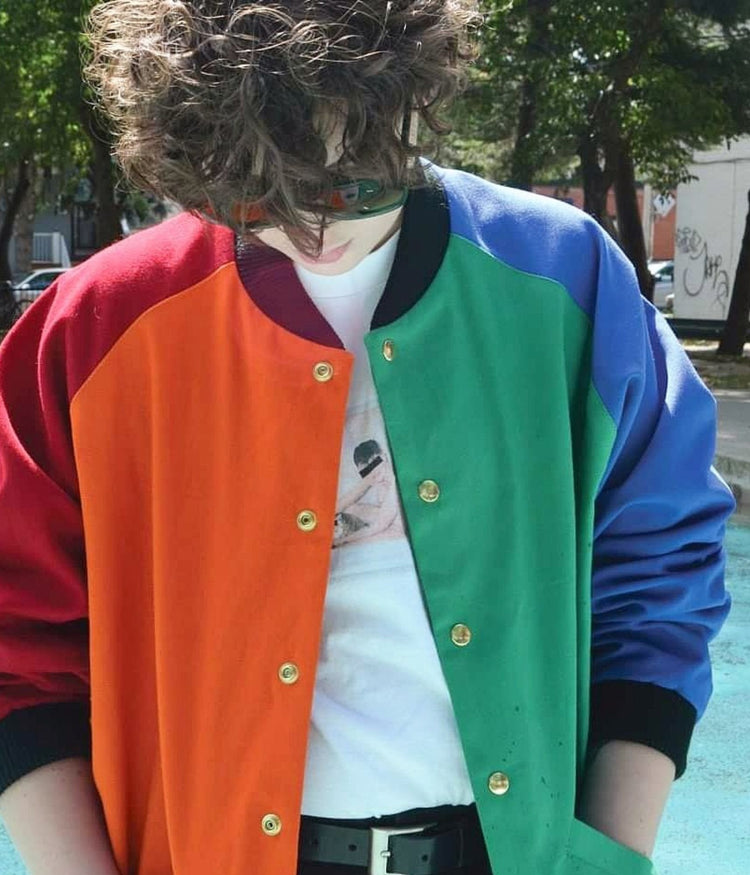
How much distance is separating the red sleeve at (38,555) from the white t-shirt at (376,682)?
0.29 metres

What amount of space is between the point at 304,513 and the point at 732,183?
30.6 meters

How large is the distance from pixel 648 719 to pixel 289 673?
424 mm

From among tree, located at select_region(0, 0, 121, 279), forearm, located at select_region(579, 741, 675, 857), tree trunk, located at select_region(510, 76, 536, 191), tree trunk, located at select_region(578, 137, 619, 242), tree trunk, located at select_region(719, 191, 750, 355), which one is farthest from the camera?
tree trunk, located at select_region(719, 191, 750, 355)

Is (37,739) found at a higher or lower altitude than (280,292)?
lower

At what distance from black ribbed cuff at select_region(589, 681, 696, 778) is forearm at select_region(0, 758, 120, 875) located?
0.57 m

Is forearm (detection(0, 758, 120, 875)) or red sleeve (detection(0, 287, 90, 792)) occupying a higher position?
red sleeve (detection(0, 287, 90, 792))

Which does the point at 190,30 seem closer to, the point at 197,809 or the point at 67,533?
the point at 67,533

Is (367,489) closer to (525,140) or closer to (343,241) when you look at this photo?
(343,241)

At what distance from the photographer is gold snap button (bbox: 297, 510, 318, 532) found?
4.77ft

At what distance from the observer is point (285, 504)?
1.46 m

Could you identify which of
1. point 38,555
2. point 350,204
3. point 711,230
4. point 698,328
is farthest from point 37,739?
point 711,230

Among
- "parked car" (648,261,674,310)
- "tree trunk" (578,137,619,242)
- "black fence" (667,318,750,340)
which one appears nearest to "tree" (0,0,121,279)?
"tree trunk" (578,137,619,242)

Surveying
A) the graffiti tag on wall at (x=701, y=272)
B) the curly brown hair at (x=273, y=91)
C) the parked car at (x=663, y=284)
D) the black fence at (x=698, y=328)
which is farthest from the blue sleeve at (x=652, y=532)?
the parked car at (x=663, y=284)

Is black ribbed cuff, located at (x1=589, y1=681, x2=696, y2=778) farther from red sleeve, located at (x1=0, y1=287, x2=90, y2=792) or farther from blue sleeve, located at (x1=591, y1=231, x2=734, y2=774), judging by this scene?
red sleeve, located at (x1=0, y1=287, x2=90, y2=792)
